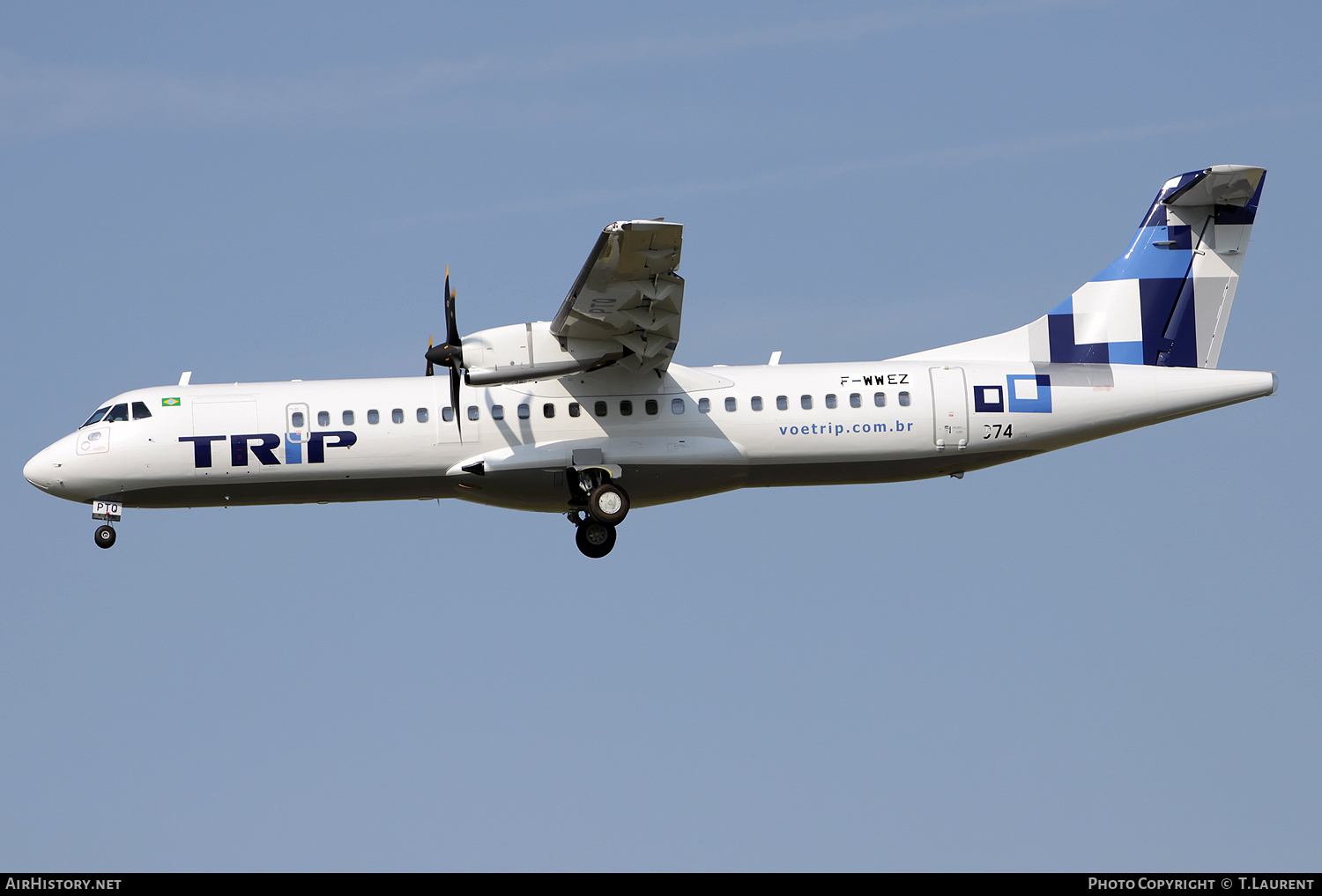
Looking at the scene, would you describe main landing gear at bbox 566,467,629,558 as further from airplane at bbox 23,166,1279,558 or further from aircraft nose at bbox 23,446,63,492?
aircraft nose at bbox 23,446,63,492

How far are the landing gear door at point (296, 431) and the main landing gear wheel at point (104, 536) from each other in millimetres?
3377

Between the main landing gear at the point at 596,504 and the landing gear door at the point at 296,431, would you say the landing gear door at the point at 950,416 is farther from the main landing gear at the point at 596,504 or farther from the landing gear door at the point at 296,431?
the landing gear door at the point at 296,431

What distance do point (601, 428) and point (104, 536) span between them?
8680 millimetres

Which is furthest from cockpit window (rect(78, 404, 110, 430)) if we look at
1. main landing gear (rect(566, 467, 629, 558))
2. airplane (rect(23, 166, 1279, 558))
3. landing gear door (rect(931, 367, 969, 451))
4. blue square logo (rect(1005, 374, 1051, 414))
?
blue square logo (rect(1005, 374, 1051, 414))

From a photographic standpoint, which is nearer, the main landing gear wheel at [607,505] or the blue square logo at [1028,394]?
the main landing gear wheel at [607,505]

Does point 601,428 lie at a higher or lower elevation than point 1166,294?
lower

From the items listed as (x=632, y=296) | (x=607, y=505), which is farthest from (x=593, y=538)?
(x=632, y=296)

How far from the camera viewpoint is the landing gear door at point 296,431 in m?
24.8

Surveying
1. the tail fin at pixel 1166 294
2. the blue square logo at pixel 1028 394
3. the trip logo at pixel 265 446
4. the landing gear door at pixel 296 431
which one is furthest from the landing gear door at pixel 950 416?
the landing gear door at pixel 296 431

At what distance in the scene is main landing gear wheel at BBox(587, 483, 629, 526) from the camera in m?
24.7

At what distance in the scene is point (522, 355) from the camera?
2366 centimetres

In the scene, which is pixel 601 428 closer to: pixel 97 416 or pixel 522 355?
pixel 522 355

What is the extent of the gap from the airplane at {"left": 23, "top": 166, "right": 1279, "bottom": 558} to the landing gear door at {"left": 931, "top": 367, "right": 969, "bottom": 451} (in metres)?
0.02
